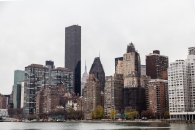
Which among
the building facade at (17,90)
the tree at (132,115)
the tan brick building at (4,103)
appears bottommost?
the tree at (132,115)

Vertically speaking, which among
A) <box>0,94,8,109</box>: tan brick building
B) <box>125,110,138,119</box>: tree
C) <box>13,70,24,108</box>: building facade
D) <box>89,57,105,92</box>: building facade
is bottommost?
<box>125,110,138,119</box>: tree

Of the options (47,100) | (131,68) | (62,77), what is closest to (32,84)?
(62,77)

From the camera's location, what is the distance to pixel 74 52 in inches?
3322

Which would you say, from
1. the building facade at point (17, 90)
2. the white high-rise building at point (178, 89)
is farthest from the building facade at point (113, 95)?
the building facade at point (17, 90)

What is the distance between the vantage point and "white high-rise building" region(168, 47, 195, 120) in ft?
172

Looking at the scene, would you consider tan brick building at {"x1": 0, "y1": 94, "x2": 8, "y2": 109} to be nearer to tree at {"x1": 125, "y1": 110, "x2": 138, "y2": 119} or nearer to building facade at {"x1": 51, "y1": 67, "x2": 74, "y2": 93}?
building facade at {"x1": 51, "y1": 67, "x2": 74, "y2": 93}

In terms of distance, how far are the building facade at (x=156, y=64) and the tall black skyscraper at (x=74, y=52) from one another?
61.7 ft

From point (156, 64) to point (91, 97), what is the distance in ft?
42.8

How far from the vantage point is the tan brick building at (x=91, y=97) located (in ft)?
214

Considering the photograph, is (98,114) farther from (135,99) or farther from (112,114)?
(135,99)

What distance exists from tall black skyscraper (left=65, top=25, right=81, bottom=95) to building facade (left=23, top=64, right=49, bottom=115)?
607 cm

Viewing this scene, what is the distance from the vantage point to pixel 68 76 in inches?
3408

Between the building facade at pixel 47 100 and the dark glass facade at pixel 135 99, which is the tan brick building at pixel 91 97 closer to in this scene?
the dark glass facade at pixel 135 99

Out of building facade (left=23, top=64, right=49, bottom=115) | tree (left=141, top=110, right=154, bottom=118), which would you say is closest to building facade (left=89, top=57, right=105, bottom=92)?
building facade (left=23, top=64, right=49, bottom=115)
